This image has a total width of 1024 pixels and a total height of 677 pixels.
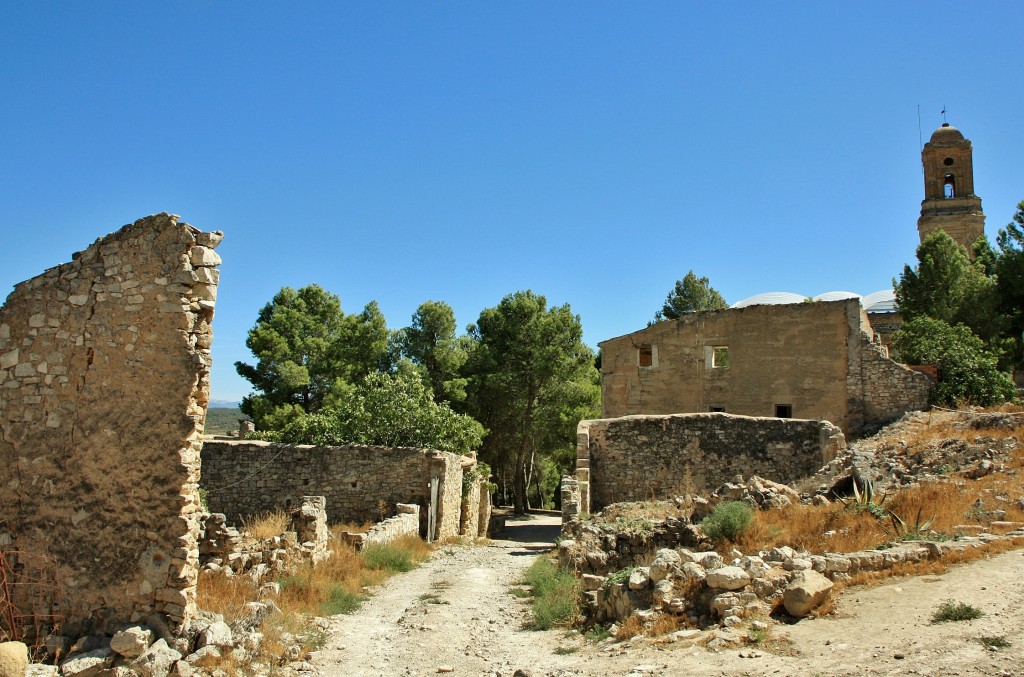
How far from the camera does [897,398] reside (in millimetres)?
20266

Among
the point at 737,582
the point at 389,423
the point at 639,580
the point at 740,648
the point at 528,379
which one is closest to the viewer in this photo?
the point at 740,648

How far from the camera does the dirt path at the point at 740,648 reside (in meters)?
5.88

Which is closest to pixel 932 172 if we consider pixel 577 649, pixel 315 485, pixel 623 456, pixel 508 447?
pixel 508 447

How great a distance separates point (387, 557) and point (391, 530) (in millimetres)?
1770

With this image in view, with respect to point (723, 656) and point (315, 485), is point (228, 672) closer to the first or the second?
point (723, 656)

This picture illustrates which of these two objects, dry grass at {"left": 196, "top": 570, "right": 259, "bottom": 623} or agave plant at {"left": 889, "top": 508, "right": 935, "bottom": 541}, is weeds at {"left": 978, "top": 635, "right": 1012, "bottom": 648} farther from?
dry grass at {"left": 196, "top": 570, "right": 259, "bottom": 623}

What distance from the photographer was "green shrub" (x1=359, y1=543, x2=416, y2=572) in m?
12.5

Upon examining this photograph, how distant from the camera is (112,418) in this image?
23.0 ft

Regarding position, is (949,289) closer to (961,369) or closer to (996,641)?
(961,369)

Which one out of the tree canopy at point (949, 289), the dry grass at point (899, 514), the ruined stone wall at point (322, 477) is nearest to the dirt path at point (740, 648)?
the dry grass at point (899, 514)

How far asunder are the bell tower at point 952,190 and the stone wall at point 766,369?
108 feet

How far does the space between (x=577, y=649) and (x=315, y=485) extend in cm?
1095

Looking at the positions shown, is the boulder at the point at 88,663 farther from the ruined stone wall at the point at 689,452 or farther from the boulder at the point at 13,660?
the ruined stone wall at the point at 689,452

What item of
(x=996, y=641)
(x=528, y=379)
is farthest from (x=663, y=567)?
(x=528, y=379)
